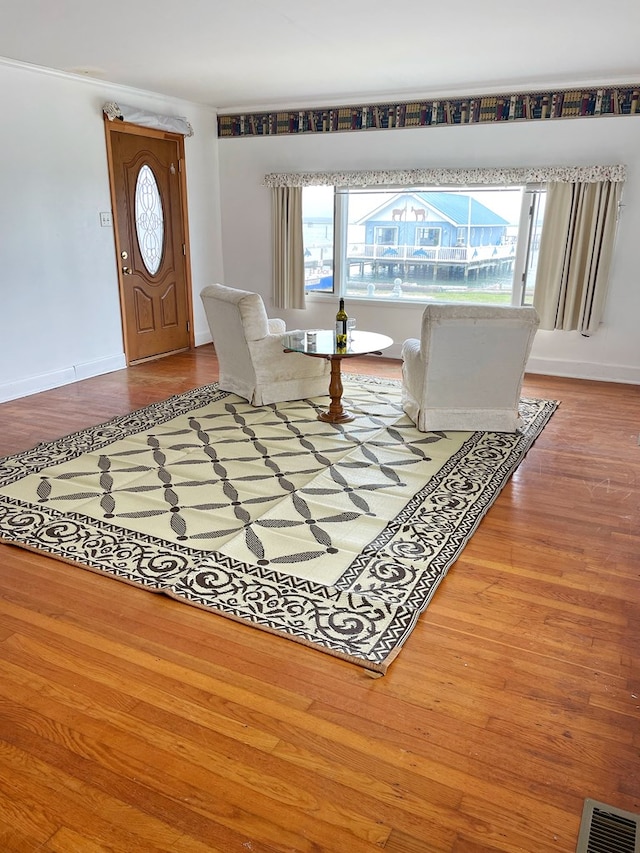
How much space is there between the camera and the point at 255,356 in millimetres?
4816

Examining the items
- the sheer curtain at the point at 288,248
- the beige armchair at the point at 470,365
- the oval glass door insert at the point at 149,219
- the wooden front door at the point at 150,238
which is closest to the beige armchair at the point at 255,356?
the beige armchair at the point at 470,365

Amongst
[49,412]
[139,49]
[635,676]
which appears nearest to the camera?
[635,676]

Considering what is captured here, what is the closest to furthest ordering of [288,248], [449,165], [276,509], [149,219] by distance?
1. [276,509]
2. [449,165]
3. [149,219]
4. [288,248]

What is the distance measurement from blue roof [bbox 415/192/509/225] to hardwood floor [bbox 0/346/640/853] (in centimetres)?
423

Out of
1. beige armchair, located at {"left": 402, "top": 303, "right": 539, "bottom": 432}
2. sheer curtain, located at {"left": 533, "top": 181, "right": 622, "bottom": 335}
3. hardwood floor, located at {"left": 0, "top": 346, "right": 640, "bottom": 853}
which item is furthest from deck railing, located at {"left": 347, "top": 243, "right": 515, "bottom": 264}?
hardwood floor, located at {"left": 0, "top": 346, "right": 640, "bottom": 853}

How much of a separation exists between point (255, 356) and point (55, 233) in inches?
87.9

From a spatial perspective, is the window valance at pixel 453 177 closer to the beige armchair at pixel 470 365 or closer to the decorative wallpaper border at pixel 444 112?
the decorative wallpaper border at pixel 444 112

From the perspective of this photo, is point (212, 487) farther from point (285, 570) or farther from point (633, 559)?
point (633, 559)

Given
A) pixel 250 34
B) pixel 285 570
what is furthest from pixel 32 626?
pixel 250 34

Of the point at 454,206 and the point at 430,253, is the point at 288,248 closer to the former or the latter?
the point at 430,253

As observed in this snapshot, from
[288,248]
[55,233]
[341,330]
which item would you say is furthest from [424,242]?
[55,233]

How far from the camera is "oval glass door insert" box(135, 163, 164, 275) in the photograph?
6395 mm

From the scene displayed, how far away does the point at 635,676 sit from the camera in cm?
213

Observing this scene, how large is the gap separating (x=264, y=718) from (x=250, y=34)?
161 inches
